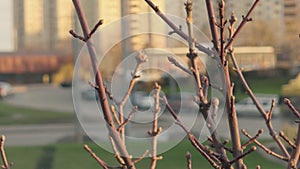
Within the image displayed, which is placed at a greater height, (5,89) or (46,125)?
(5,89)

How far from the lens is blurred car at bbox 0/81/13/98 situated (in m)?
11.2

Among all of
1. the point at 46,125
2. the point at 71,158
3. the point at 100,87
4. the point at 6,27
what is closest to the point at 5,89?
the point at 46,125

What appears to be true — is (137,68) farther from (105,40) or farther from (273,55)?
(273,55)

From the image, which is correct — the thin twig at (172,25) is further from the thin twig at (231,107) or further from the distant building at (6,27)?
the distant building at (6,27)

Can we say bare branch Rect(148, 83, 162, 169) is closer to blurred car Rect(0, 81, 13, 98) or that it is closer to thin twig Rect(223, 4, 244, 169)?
thin twig Rect(223, 4, 244, 169)

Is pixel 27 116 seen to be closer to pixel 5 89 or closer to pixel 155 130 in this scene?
pixel 5 89

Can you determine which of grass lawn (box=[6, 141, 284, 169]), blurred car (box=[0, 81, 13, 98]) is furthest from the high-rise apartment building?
blurred car (box=[0, 81, 13, 98])

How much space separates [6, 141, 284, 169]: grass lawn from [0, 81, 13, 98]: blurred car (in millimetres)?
4799

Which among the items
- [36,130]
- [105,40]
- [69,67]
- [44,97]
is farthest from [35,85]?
[105,40]

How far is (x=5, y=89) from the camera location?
11289mm

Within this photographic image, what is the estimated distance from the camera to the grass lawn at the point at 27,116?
10.0m

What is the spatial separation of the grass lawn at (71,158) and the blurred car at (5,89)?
480cm

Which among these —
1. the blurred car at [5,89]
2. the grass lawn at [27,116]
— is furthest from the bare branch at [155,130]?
the blurred car at [5,89]

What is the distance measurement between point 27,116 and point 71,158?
4949 mm
